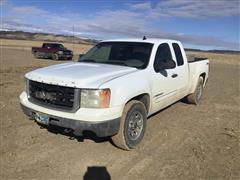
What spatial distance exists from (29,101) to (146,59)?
7.70 feet

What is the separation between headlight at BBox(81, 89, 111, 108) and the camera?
447 cm

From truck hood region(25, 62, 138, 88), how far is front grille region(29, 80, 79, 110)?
0.09 meters

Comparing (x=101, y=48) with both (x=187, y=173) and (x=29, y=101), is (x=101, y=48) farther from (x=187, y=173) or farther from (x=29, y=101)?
(x=187, y=173)

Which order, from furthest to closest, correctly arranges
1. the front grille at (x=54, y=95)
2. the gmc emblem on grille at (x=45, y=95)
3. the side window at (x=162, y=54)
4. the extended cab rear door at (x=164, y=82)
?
the side window at (x=162, y=54), the extended cab rear door at (x=164, y=82), the gmc emblem on grille at (x=45, y=95), the front grille at (x=54, y=95)

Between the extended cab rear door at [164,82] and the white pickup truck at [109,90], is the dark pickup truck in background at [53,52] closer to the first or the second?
the white pickup truck at [109,90]

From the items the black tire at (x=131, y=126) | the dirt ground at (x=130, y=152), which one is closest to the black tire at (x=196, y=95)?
the dirt ground at (x=130, y=152)

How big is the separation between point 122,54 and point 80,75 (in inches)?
66.6

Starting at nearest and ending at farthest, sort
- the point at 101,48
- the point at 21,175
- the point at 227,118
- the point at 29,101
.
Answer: the point at 21,175 < the point at 29,101 < the point at 101,48 < the point at 227,118

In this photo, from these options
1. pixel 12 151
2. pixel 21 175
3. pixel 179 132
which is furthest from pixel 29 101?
pixel 179 132

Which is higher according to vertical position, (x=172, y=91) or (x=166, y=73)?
(x=166, y=73)

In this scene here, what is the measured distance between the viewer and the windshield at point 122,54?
5.89m

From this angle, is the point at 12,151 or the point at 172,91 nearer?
the point at 12,151

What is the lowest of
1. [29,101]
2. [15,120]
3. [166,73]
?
[15,120]

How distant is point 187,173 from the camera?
14.4ft
